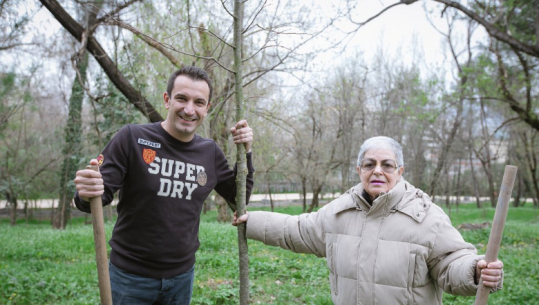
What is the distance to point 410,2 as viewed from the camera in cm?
789

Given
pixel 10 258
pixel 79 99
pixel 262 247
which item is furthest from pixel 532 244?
pixel 79 99

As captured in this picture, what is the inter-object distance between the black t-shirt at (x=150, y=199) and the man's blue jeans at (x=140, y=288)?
1.5 inches

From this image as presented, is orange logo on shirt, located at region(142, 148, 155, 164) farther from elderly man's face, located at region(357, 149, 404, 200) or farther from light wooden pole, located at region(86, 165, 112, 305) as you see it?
A: elderly man's face, located at region(357, 149, 404, 200)

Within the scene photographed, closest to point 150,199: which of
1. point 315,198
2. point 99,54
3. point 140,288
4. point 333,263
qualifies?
point 140,288

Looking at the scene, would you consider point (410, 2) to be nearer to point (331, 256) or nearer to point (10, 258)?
point (331, 256)

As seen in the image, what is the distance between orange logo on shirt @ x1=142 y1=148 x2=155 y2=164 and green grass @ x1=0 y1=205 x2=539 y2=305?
2916mm

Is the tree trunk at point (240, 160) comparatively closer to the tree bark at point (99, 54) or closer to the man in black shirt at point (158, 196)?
the man in black shirt at point (158, 196)

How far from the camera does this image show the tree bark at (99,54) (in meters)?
6.86

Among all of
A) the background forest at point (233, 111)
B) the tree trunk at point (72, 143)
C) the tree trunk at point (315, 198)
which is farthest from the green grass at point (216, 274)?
the tree trunk at point (315, 198)

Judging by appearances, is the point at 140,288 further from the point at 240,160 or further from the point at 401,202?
the point at 401,202

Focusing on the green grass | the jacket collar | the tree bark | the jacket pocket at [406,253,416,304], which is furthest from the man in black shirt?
the tree bark

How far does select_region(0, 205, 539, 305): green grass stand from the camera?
4.99 m

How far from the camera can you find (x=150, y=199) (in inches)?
88.4

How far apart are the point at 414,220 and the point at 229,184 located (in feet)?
3.87
